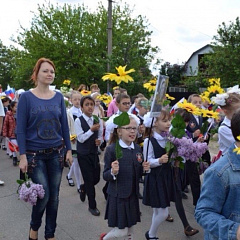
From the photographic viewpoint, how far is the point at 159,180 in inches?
138

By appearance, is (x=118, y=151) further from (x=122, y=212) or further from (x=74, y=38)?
(x=74, y=38)

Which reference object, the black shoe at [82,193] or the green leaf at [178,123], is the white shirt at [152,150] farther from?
the black shoe at [82,193]

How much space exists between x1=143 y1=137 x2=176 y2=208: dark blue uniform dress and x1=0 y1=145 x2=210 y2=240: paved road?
0.54 meters

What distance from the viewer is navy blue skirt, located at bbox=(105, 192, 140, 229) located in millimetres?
3092

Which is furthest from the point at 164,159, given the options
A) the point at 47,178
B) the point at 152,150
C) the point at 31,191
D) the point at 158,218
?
the point at 31,191

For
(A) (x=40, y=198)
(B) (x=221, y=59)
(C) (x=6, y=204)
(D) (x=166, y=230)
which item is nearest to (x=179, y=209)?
(D) (x=166, y=230)

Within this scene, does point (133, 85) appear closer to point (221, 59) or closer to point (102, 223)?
point (221, 59)

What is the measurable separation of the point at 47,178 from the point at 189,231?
1779 mm

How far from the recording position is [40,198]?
122 inches

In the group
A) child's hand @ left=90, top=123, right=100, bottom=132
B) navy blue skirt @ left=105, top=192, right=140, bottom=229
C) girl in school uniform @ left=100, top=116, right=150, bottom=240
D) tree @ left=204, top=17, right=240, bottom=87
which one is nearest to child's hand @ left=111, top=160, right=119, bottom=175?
girl in school uniform @ left=100, top=116, right=150, bottom=240

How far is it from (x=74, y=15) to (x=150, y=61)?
7249mm

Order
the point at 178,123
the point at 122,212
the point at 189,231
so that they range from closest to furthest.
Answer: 1. the point at 122,212
2. the point at 178,123
3. the point at 189,231

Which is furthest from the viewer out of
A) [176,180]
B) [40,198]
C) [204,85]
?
[204,85]

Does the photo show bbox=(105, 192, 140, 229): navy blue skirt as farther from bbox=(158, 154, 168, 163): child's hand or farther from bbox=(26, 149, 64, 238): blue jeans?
bbox=(26, 149, 64, 238): blue jeans
